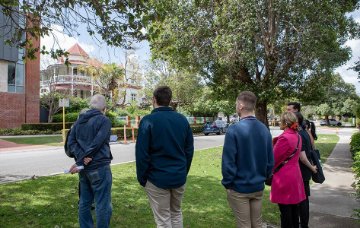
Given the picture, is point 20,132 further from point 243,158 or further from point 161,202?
point 243,158

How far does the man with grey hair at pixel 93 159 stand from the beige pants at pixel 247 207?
1.63 meters

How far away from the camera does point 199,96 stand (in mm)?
42156

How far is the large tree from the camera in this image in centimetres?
1231

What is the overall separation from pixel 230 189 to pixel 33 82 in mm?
31438

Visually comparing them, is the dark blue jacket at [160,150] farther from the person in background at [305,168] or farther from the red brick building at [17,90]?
the red brick building at [17,90]

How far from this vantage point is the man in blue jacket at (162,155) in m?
3.52

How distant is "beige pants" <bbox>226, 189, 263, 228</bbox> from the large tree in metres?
9.32

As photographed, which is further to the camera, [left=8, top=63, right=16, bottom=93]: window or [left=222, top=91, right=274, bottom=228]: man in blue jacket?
[left=8, top=63, right=16, bottom=93]: window

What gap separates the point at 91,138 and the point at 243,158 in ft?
6.19

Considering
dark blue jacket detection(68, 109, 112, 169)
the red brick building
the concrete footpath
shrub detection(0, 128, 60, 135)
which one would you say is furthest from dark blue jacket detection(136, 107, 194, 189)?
the red brick building

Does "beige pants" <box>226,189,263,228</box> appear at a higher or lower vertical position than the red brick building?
lower

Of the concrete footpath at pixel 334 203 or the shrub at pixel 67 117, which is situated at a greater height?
the shrub at pixel 67 117

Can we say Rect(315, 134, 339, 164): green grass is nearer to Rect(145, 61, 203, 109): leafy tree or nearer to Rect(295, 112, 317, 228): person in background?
Rect(295, 112, 317, 228): person in background

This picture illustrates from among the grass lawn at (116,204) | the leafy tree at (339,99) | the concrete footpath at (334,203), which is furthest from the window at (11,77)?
the leafy tree at (339,99)
